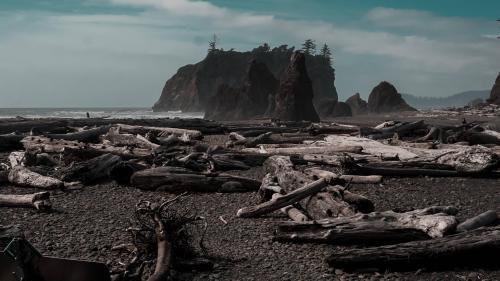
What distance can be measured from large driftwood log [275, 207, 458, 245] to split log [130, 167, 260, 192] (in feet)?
11.2

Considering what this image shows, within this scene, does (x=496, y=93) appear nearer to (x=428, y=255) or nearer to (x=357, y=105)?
(x=357, y=105)

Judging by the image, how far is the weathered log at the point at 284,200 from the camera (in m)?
7.39

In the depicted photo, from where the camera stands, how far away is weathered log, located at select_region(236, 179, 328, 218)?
7.39m

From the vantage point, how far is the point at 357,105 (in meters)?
80.7

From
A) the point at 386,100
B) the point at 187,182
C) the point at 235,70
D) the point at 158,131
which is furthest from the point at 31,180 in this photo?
the point at 235,70

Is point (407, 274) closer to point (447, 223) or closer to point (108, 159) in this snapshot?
point (447, 223)

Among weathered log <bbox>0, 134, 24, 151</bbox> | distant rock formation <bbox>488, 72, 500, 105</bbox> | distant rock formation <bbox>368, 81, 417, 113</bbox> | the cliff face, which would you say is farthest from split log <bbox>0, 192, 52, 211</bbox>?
the cliff face

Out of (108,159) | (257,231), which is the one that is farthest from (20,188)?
(257,231)

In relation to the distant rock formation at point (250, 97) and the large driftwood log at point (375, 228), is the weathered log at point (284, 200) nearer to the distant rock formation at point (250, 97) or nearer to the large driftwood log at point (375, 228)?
the large driftwood log at point (375, 228)

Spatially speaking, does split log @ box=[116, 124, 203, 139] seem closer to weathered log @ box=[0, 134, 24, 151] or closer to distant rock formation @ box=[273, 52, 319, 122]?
weathered log @ box=[0, 134, 24, 151]

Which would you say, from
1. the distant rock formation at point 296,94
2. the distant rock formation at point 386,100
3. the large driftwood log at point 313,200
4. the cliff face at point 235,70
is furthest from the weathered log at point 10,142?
the cliff face at point 235,70

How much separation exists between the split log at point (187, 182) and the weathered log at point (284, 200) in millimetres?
2020

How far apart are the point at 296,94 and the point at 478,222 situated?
139 ft

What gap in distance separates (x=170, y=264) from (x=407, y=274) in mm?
2538
